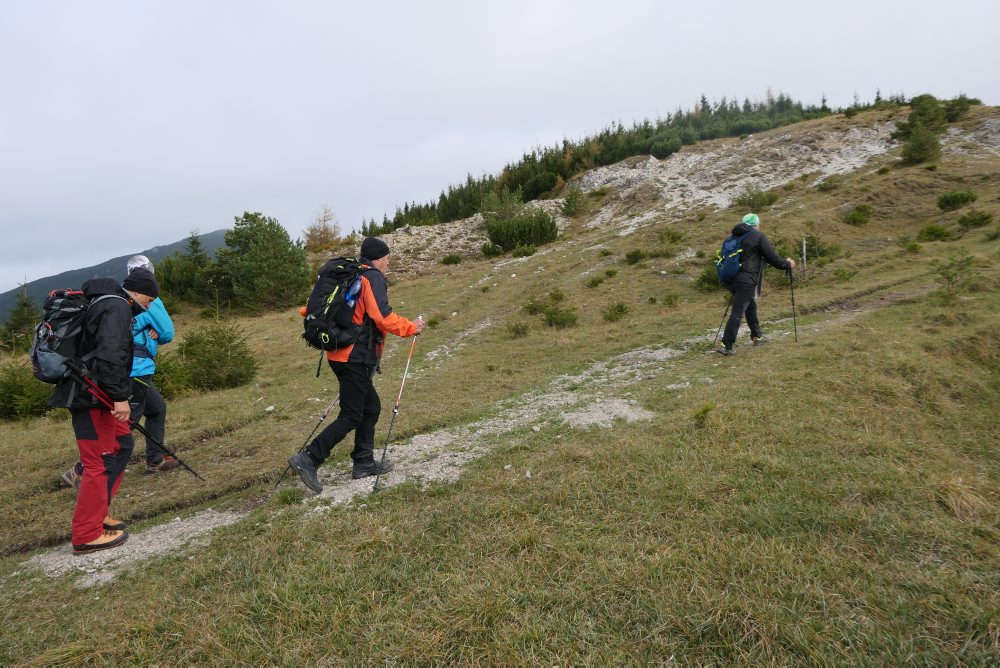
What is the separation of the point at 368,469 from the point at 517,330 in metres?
9.31

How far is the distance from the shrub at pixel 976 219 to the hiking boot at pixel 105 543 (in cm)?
2427

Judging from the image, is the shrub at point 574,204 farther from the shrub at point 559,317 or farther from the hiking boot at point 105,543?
the hiking boot at point 105,543

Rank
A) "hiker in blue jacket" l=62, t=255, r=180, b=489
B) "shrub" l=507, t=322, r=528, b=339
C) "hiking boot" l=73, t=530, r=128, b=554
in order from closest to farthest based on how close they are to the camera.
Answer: "hiking boot" l=73, t=530, r=128, b=554 → "hiker in blue jacket" l=62, t=255, r=180, b=489 → "shrub" l=507, t=322, r=528, b=339

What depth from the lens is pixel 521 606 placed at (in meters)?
2.96

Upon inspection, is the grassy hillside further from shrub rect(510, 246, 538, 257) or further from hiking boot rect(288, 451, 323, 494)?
shrub rect(510, 246, 538, 257)

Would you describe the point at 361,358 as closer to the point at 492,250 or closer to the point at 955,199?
the point at 955,199

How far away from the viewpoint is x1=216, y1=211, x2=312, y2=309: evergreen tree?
26250 mm

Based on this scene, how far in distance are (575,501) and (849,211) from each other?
23748 mm

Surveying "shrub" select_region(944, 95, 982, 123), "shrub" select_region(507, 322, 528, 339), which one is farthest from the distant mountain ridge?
"shrub" select_region(944, 95, 982, 123)

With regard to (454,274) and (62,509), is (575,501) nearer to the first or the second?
(62,509)

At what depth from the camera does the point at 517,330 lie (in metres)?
14.4

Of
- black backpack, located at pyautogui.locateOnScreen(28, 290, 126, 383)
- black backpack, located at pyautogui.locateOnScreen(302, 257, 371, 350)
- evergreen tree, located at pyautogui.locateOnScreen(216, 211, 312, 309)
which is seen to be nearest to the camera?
black backpack, located at pyautogui.locateOnScreen(28, 290, 126, 383)

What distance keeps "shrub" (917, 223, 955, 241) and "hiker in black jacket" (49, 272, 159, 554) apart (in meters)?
22.8

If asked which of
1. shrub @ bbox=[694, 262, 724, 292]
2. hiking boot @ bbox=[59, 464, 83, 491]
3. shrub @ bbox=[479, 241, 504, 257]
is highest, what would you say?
hiking boot @ bbox=[59, 464, 83, 491]
